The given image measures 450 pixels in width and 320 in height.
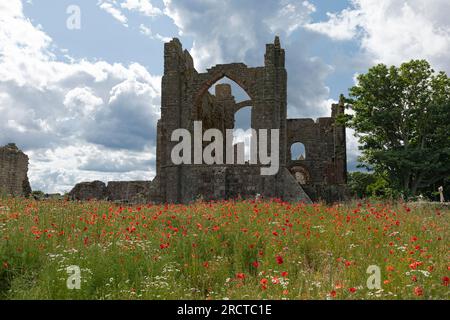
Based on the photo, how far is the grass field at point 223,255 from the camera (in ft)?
14.5

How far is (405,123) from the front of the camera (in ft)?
72.6

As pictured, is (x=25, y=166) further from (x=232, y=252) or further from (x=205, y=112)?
(x=232, y=252)

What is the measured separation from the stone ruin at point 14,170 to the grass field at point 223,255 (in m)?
17.2

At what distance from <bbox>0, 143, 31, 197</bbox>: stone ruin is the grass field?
1716cm

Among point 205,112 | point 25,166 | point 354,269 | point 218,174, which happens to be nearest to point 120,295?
point 354,269

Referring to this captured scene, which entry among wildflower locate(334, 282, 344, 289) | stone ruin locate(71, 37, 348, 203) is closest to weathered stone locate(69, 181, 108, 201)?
stone ruin locate(71, 37, 348, 203)

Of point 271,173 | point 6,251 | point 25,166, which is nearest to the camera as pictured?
point 6,251

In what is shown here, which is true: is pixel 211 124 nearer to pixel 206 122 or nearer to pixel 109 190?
pixel 206 122

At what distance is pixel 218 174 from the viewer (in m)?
20.5

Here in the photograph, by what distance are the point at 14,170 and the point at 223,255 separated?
72.9 ft

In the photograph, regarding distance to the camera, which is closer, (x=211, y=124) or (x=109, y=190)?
(x=211, y=124)

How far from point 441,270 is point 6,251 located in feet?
18.9

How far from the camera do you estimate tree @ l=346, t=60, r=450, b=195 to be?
21281 mm

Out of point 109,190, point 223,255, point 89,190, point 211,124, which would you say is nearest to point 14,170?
point 89,190
